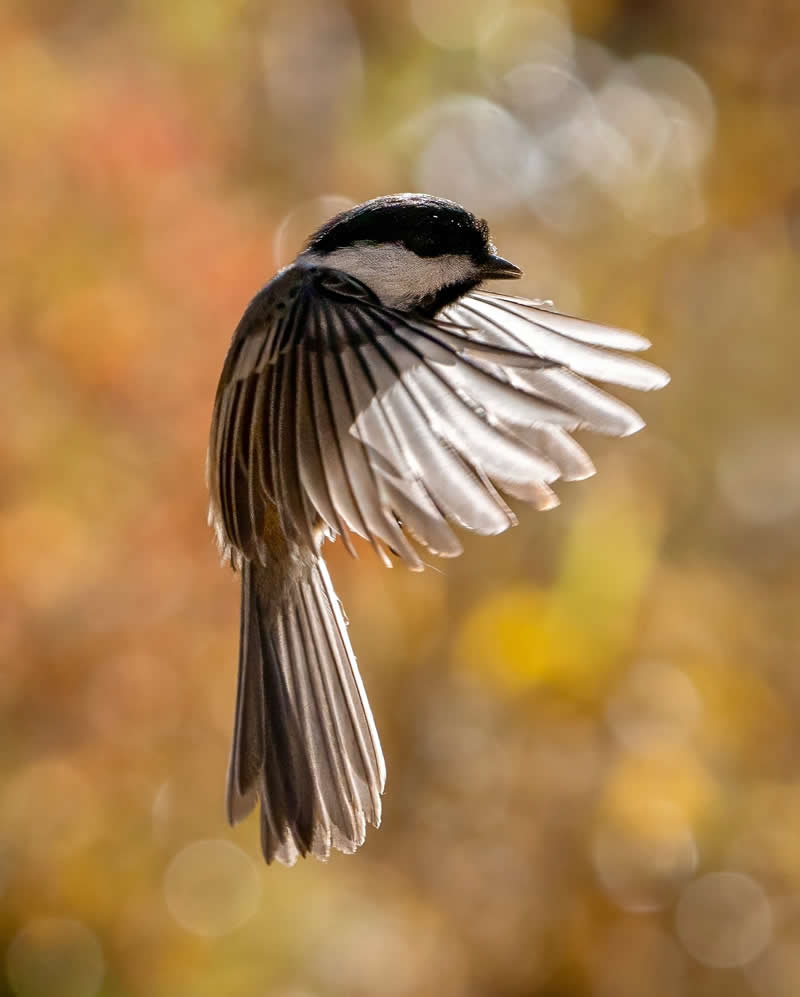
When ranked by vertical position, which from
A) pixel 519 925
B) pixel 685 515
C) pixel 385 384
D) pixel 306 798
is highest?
pixel 685 515

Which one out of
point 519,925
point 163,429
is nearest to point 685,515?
point 519,925

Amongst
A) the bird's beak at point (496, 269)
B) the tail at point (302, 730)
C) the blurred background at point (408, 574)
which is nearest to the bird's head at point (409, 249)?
the bird's beak at point (496, 269)

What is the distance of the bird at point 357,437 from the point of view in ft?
2.80

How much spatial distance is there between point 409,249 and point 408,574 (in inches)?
76.2

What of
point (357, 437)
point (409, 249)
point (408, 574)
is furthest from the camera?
point (408, 574)

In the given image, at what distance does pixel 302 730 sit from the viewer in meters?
1.20

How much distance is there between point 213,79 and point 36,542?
1.40 m

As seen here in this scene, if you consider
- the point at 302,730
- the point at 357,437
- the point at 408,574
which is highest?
the point at 408,574

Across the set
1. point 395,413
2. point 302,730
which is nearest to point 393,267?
point 395,413

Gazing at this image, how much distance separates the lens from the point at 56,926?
8.35 ft

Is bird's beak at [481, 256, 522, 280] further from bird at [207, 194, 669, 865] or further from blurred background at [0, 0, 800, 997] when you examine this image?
blurred background at [0, 0, 800, 997]

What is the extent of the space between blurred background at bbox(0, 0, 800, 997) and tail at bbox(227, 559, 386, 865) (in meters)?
1.42

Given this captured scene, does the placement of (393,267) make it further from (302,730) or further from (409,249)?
(302,730)

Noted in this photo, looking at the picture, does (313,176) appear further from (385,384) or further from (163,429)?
(385,384)
